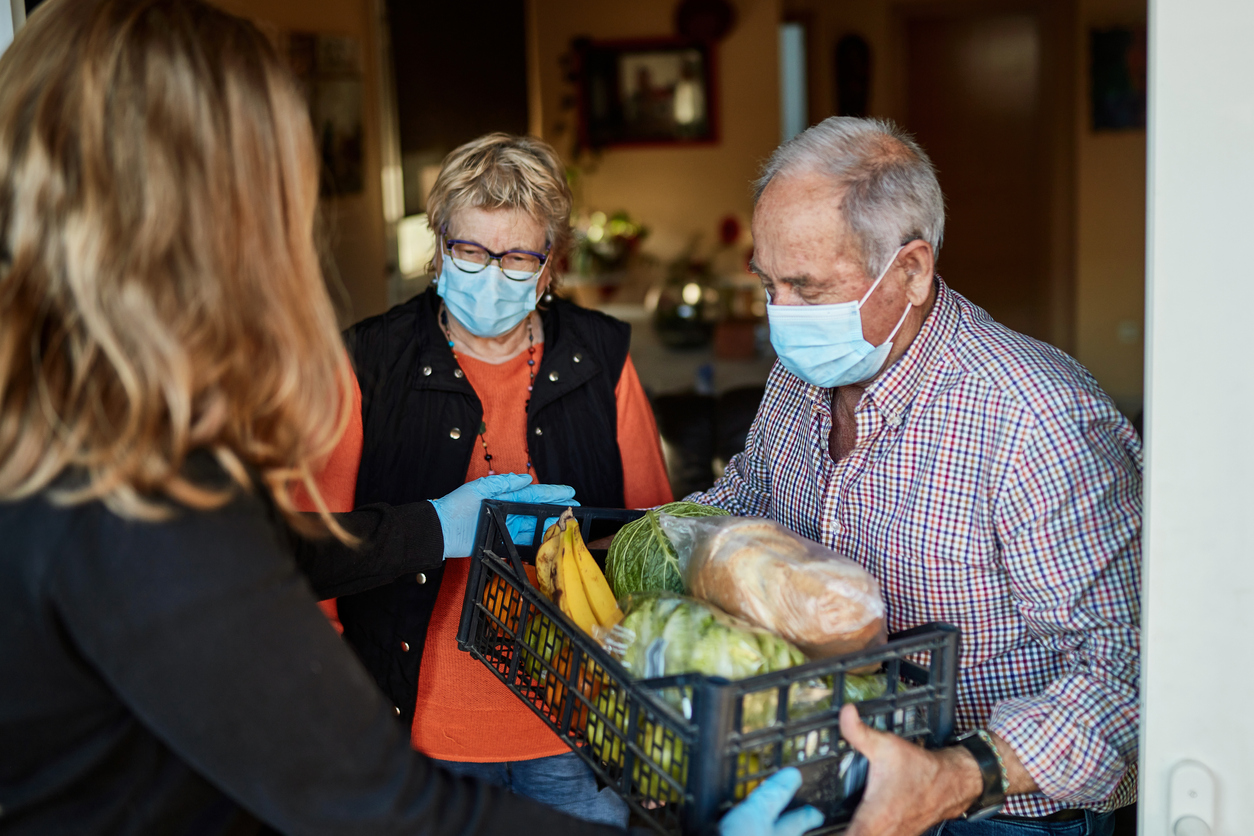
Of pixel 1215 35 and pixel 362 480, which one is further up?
pixel 1215 35

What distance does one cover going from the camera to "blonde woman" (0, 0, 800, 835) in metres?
0.78

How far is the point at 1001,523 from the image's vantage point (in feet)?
4.30

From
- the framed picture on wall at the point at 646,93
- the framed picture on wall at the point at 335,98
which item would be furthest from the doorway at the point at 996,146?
the framed picture on wall at the point at 335,98

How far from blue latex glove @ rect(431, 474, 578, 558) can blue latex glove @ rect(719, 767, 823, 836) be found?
647 mm

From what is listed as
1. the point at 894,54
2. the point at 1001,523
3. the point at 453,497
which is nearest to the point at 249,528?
the point at 453,497

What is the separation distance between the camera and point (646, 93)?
655cm

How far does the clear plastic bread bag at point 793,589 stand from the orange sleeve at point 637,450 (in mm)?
824

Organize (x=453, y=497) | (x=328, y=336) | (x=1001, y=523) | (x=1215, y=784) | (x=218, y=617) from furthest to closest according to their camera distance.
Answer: (x=453, y=497)
(x=1001, y=523)
(x=1215, y=784)
(x=328, y=336)
(x=218, y=617)

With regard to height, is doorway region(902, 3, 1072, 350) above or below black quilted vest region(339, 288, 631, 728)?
above

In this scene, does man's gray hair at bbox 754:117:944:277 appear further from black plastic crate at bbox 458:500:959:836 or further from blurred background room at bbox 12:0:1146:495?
blurred background room at bbox 12:0:1146:495

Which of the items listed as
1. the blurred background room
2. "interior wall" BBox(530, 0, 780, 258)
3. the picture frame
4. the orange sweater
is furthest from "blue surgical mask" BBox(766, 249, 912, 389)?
the picture frame

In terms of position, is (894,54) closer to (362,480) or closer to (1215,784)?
(362,480)

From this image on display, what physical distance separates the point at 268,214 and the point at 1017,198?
692 cm

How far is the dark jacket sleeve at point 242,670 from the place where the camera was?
0.77 metres
